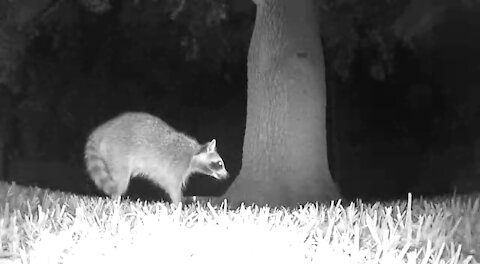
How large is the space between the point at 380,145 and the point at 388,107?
88 cm

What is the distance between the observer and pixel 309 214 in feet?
19.6

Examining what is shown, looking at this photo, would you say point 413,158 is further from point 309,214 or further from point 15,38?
point 309,214

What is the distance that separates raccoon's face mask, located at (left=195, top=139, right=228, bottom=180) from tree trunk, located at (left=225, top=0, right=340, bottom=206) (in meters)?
0.35

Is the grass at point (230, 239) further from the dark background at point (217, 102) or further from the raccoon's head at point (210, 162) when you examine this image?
the dark background at point (217, 102)

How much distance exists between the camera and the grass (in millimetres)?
4461

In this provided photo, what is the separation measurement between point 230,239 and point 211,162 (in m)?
5.82

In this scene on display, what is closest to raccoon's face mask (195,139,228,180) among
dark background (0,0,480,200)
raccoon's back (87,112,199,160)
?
raccoon's back (87,112,199,160)

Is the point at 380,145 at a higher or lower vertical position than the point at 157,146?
higher

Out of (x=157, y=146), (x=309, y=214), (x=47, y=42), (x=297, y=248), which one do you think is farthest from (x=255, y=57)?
(x=47, y=42)

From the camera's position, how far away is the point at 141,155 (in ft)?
36.7

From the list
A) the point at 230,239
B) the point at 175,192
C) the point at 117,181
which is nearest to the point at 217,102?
the point at 175,192

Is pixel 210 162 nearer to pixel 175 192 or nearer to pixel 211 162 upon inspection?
pixel 211 162

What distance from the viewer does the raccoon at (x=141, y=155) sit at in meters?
10.9

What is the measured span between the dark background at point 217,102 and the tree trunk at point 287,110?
231 inches
